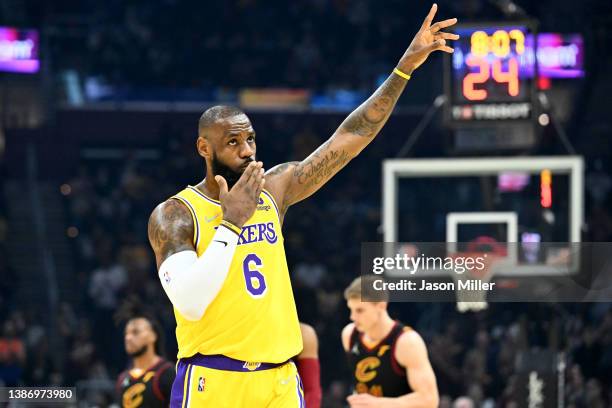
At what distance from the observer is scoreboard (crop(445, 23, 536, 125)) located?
1185 centimetres

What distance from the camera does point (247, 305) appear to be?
5.26 m

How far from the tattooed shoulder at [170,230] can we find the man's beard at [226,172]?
0.22m

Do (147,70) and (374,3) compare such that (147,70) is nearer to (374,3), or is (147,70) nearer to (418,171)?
(374,3)

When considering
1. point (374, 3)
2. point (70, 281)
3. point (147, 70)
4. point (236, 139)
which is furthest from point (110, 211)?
point (236, 139)

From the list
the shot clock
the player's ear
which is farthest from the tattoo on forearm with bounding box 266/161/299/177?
the shot clock

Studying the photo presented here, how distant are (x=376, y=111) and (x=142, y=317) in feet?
14.5

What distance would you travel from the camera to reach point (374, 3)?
23.9 m

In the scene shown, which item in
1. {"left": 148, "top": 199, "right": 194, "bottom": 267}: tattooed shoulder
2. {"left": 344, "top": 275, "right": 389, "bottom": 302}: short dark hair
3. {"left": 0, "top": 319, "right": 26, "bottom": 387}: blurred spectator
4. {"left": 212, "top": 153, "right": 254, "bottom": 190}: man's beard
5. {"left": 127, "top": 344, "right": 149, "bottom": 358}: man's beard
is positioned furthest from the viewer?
{"left": 0, "top": 319, "right": 26, "bottom": 387}: blurred spectator

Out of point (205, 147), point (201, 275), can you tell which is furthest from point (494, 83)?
point (201, 275)

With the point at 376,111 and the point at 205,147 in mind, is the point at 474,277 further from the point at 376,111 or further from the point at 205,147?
the point at 205,147

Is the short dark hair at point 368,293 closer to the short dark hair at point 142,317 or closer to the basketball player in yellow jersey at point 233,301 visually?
the short dark hair at point 142,317

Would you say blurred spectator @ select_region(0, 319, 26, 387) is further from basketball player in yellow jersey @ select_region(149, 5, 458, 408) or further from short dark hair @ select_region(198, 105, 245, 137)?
short dark hair @ select_region(198, 105, 245, 137)

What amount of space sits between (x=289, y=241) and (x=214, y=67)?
464cm

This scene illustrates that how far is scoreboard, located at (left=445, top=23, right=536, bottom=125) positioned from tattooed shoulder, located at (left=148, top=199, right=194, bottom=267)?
7056 millimetres
